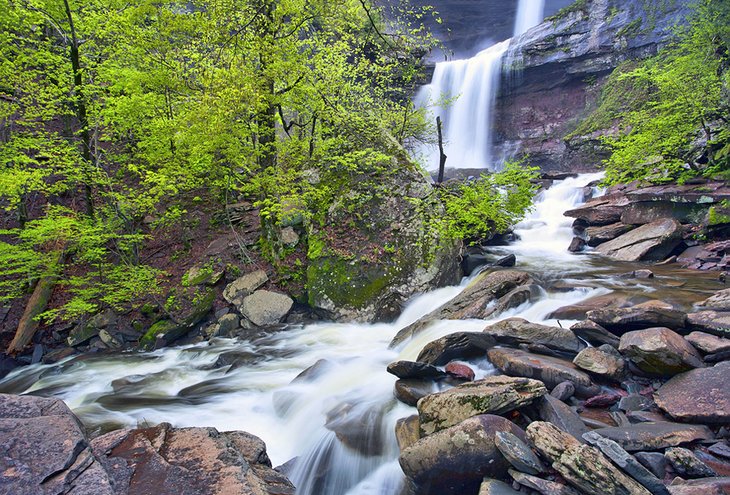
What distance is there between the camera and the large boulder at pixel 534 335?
4750 millimetres

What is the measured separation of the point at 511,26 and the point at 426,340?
45094mm

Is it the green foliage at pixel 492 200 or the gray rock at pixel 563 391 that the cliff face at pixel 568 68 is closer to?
the green foliage at pixel 492 200

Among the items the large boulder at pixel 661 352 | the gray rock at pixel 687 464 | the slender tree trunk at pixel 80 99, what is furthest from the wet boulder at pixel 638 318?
the slender tree trunk at pixel 80 99

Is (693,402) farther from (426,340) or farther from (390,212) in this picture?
(390,212)

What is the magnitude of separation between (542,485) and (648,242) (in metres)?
10.2

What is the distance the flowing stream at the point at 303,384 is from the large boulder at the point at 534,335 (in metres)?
0.47

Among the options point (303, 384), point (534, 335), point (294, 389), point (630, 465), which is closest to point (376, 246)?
point (303, 384)

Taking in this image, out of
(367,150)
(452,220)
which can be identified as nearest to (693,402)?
(452,220)

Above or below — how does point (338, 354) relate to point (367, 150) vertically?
below

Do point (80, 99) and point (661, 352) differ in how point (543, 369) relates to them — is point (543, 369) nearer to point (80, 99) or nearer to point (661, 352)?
point (661, 352)

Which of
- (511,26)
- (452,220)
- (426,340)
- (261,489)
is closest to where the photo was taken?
(261,489)

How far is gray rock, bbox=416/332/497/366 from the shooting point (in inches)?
204

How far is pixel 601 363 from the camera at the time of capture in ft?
13.8

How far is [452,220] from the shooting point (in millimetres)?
9172
